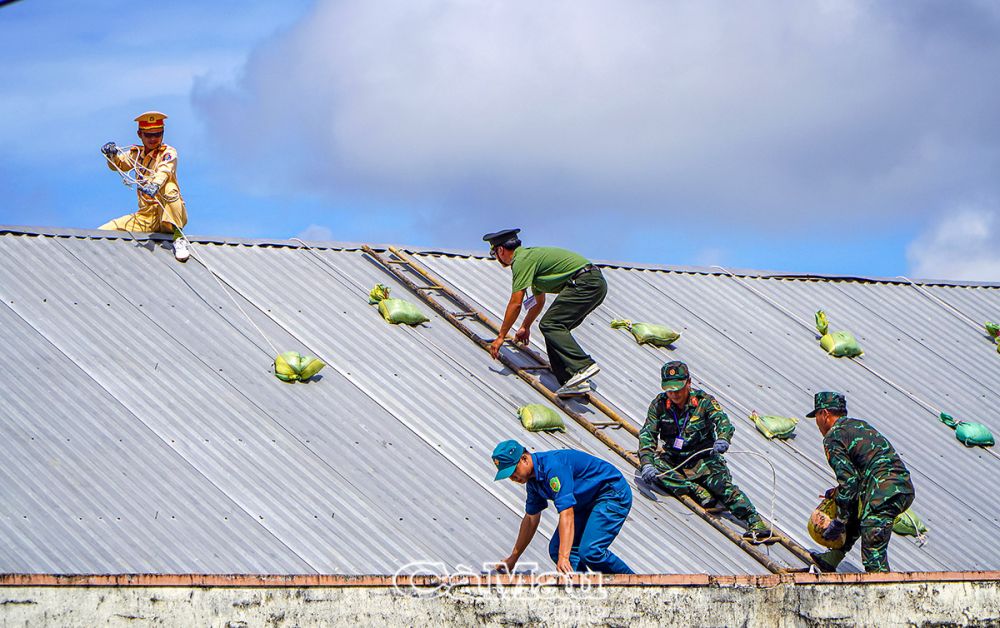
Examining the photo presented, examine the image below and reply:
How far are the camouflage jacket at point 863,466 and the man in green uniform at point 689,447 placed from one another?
3.58 feet

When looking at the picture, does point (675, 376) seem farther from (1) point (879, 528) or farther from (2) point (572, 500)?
(2) point (572, 500)

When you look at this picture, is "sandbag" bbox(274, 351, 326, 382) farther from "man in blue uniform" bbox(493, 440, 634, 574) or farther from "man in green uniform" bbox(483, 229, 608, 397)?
"man in blue uniform" bbox(493, 440, 634, 574)

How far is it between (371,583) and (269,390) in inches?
155

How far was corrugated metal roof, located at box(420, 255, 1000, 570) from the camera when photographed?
37.7 ft

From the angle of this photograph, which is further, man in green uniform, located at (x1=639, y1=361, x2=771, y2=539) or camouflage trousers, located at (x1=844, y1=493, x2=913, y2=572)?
man in green uniform, located at (x1=639, y1=361, x2=771, y2=539)

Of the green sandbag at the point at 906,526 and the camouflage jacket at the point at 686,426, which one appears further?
the green sandbag at the point at 906,526

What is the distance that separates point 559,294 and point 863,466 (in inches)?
142

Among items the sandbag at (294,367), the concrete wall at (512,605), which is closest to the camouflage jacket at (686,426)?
the concrete wall at (512,605)

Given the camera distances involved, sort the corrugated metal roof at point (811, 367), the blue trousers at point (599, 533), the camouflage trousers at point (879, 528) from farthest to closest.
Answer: the corrugated metal roof at point (811, 367)
the camouflage trousers at point (879, 528)
the blue trousers at point (599, 533)

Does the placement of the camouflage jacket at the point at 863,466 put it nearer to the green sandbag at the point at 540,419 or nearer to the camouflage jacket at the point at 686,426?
the camouflage jacket at the point at 686,426

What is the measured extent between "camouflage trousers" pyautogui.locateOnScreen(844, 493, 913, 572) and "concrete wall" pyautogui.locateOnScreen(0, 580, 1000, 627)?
113 centimetres

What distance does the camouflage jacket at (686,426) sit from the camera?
1027 cm

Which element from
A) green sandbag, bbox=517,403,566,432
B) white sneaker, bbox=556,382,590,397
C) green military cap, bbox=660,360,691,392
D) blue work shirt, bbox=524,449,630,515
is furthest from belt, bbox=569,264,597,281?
blue work shirt, bbox=524,449,630,515

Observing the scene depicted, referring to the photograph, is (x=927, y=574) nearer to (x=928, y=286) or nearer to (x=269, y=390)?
(x=269, y=390)
